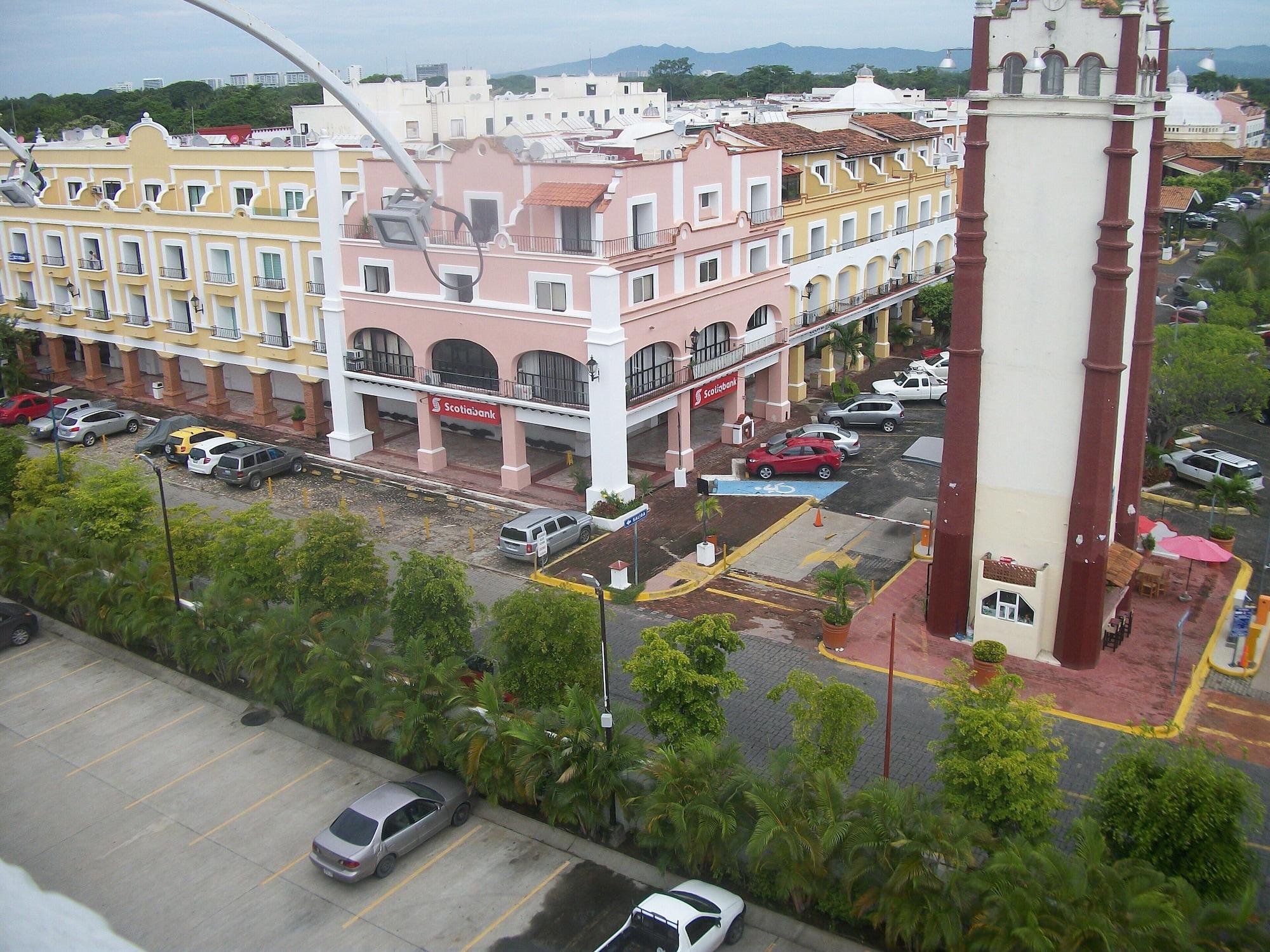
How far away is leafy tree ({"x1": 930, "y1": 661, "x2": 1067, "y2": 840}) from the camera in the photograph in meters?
17.9

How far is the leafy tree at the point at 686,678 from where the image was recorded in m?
21.1

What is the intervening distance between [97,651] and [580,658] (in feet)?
52.5

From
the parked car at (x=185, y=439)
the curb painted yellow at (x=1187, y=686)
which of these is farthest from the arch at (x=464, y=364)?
the curb painted yellow at (x=1187, y=686)

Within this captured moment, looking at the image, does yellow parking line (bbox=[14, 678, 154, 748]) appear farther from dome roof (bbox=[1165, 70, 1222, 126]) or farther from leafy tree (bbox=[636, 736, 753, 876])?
dome roof (bbox=[1165, 70, 1222, 126])

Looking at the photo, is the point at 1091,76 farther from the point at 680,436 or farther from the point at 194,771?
the point at 194,771

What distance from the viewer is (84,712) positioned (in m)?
27.8

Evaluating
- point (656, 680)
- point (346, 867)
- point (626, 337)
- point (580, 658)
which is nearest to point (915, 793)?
point (656, 680)

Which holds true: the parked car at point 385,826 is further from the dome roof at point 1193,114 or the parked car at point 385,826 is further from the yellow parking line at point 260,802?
the dome roof at point 1193,114

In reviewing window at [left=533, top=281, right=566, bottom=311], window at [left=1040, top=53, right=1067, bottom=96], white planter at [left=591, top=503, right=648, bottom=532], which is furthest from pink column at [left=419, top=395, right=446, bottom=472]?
window at [left=1040, top=53, right=1067, bottom=96]

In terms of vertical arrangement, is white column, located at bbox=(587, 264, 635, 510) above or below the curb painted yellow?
above

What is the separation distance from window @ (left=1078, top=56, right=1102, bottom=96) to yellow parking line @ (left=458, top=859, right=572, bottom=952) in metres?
20.6

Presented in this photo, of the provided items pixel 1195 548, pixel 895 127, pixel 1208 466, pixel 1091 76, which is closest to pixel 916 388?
pixel 1208 466

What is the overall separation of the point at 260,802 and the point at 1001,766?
15.2m

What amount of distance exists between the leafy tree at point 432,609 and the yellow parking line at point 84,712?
859cm
